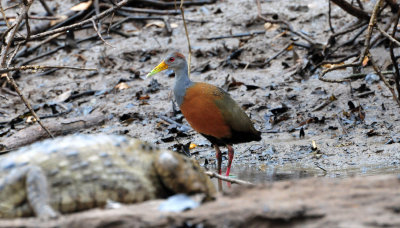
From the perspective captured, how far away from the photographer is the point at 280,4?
10.6m

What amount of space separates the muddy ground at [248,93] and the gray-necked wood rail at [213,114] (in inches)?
16.6

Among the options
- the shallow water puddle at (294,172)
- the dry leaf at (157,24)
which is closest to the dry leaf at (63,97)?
the dry leaf at (157,24)

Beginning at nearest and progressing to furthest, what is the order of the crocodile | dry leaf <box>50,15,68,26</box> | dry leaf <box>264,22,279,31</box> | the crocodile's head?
the crocodile → the crocodile's head → dry leaf <box>264,22,279,31</box> → dry leaf <box>50,15,68,26</box>

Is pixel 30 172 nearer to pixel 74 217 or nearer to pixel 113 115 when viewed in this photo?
pixel 74 217

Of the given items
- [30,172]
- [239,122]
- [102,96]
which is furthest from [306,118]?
[30,172]

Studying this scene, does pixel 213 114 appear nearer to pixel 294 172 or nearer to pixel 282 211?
pixel 294 172

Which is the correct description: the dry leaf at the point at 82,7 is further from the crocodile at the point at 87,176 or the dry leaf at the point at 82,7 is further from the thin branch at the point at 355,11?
the crocodile at the point at 87,176

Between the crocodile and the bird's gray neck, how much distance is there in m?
2.91

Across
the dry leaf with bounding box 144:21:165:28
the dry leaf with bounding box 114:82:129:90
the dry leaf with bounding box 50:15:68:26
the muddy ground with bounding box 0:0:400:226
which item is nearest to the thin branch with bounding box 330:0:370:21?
the muddy ground with bounding box 0:0:400:226

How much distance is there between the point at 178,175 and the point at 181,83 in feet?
10.8

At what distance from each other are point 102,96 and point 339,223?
7.07 metres

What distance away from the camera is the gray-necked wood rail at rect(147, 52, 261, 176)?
20.2ft

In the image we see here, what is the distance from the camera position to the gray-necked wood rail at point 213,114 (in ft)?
20.2

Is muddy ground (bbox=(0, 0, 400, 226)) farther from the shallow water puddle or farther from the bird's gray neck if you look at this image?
the bird's gray neck
